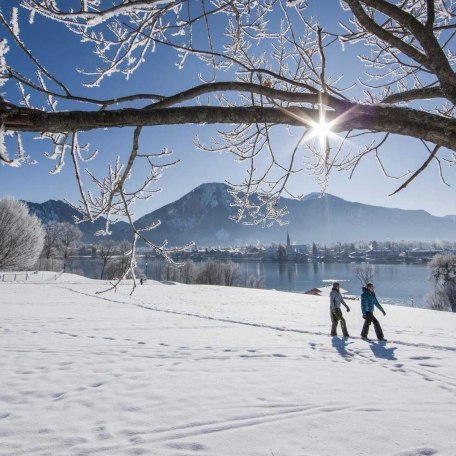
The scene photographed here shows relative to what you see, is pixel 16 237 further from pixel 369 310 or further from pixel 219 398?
pixel 219 398

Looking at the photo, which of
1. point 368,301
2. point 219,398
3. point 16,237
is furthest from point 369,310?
point 16,237

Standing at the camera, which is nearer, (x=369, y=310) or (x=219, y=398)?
(x=219, y=398)

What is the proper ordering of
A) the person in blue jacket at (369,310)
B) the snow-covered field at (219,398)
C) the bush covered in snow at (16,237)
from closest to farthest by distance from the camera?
1. the snow-covered field at (219,398)
2. the person in blue jacket at (369,310)
3. the bush covered in snow at (16,237)

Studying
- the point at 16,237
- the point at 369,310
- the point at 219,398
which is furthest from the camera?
the point at 16,237

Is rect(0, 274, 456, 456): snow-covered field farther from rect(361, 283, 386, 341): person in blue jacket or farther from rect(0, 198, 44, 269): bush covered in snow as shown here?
rect(0, 198, 44, 269): bush covered in snow

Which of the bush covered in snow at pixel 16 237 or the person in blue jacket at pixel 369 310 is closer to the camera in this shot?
the person in blue jacket at pixel 369 310

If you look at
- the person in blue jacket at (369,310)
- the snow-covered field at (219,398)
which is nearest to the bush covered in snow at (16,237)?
the snow-covered field at (219,398)

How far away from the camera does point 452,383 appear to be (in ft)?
17.8

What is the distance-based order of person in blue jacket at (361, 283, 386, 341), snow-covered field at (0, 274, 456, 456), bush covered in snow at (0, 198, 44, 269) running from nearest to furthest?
snow-covered field at (0, 274, 456, 456), person in blue jacket at (361, 283, 386, 341), bush covered in snow at (0, 198, 44, 269)

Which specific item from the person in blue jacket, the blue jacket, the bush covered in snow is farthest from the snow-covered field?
the bush covered in snow

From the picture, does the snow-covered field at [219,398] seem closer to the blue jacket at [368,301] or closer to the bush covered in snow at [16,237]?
the blue jacket at [368,301]

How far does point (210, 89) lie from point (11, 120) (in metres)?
1.06

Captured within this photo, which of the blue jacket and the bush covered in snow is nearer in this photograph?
the blue jacket

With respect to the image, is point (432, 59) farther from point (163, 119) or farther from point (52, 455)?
point (52, 455)
